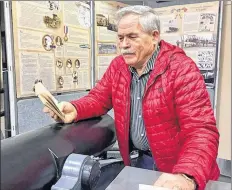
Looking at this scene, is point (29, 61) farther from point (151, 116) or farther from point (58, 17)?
point (151, 116)

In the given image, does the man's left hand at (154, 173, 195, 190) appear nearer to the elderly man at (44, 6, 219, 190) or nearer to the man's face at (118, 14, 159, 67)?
the elderly man at (44, 6, 219, 190)

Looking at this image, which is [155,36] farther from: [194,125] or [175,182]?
[175,182]

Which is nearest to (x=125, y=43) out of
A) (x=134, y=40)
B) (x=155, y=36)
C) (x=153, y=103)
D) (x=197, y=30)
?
(x=134, y=40)

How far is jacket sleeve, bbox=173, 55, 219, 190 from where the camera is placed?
2.60 feet

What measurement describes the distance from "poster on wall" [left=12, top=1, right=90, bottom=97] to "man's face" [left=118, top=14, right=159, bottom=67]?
0.54 metres

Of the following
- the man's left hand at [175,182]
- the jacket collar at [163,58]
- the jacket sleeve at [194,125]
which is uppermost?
the jacket collar at [163,58]

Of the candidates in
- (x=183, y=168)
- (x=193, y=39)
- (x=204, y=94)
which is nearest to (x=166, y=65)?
(x=204, y=94)

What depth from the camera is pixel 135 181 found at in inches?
29.2

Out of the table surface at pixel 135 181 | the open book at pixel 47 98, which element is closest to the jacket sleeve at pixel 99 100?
the open book at pixel 47 98

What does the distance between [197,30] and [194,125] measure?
5.00 feet

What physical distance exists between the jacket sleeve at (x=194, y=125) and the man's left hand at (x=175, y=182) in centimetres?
3

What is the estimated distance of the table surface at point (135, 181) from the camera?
2.33 feet

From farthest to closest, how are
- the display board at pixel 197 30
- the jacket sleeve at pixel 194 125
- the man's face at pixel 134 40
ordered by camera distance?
the display board at pixel 197 30
the man's face at pixel 134 40
the jacket sleeve at pixel 194 125

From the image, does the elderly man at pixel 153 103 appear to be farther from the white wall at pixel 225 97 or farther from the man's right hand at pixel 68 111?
the white wall at pixel 225 97
